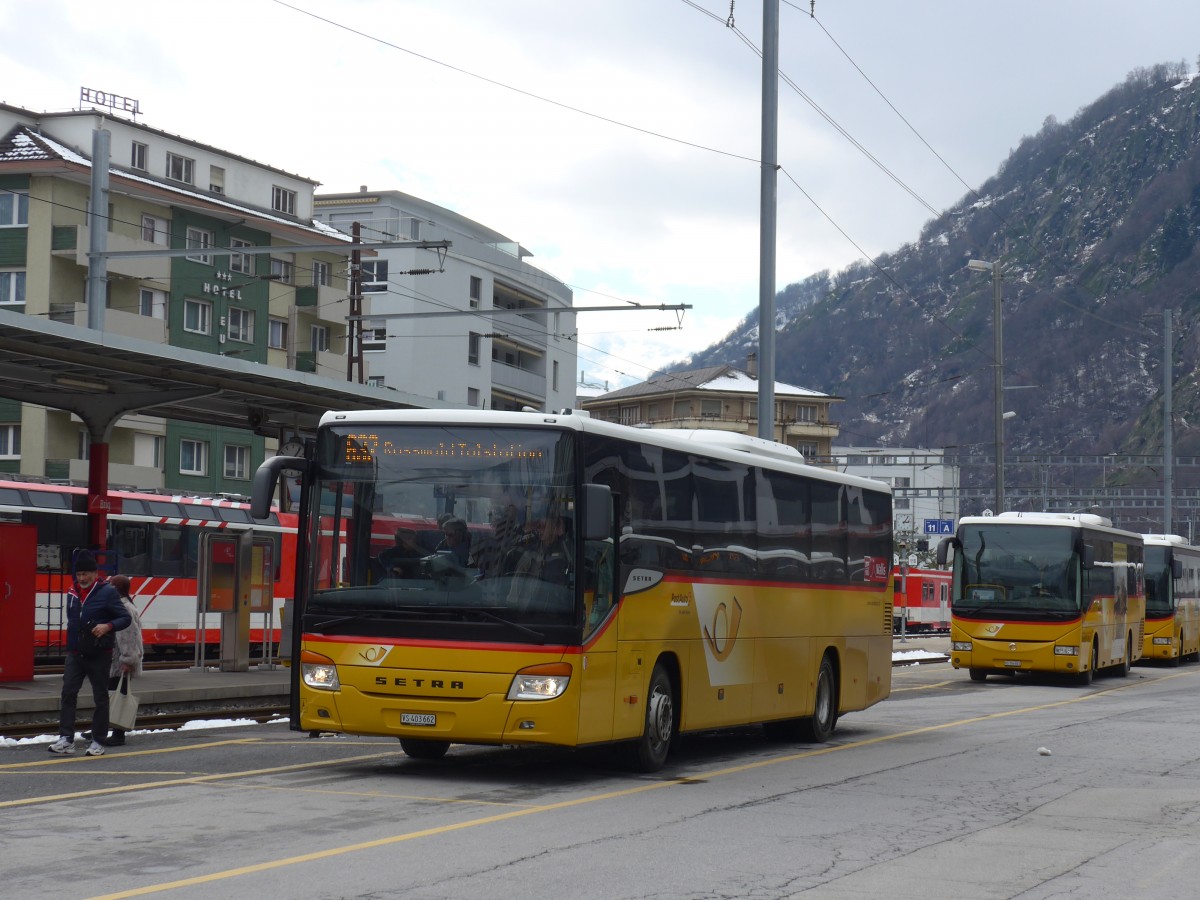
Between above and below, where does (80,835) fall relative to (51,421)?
below

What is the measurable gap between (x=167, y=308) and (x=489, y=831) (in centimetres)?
5277

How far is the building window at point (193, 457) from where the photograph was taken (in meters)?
60.6

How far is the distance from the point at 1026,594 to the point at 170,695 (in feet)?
55.8

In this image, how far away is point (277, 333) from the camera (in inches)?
2635

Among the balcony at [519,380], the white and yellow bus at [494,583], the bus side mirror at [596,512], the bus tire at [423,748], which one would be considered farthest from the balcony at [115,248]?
the bus side mirror at [596,512]

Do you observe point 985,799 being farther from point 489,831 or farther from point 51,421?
point 51,421

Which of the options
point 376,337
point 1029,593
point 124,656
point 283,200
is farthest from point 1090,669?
point 376,337

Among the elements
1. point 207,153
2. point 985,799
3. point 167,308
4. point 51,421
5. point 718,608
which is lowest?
point 985,799

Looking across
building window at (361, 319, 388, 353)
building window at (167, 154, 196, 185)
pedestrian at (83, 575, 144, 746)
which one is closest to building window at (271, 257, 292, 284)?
building window at (167, 154, 196, 185)

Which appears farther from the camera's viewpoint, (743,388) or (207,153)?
(743,388)

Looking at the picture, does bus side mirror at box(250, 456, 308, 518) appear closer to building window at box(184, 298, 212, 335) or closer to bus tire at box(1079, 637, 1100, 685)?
bus tire at box(1079, 637, 1100, 685)

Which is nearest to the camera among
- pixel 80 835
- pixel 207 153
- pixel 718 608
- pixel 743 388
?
pixel 80 835

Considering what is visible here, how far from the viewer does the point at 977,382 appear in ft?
638

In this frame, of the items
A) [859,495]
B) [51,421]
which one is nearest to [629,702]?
[859,495]
